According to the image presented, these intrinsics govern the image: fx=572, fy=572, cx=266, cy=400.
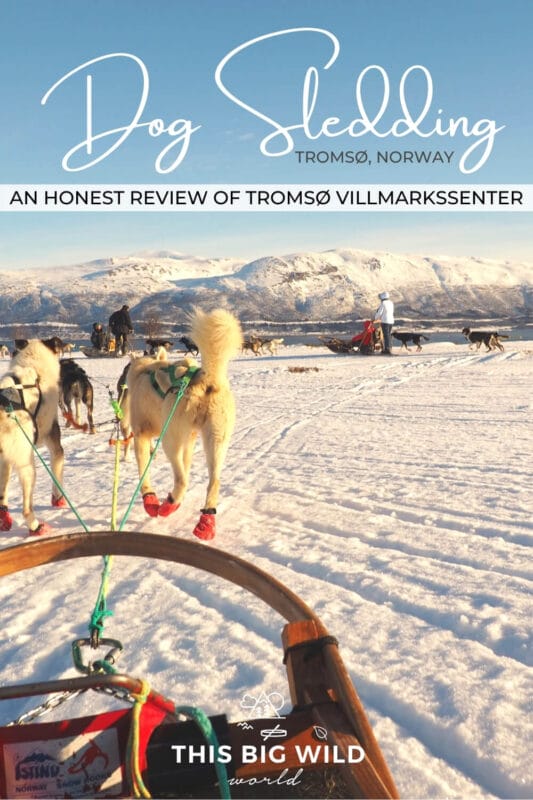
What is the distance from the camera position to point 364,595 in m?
2.80

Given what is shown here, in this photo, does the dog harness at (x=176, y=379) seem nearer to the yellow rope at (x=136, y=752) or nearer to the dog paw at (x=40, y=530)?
the dog paw at (x=40, y=530)

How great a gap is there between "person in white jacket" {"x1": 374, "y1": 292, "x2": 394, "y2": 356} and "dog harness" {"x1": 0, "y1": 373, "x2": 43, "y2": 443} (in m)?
16.8

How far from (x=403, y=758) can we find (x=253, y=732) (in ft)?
2.66

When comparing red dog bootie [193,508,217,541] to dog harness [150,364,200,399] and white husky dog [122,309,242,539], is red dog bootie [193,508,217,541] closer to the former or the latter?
white husky dog [122,309,242,539]

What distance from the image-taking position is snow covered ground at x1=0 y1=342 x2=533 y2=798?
6.13 ft

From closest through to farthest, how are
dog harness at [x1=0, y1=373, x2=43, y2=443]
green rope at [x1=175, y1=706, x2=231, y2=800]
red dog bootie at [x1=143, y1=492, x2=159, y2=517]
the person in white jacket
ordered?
green rope at [x1=175, y1=706, x2=231, y2=800], dog harness at [x1=0, y1=373, x2=43, y2=443], red dog bootie at [x1=143, y1=492, x2=159, y2=517], the person in white jacket

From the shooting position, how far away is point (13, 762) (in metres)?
1.09

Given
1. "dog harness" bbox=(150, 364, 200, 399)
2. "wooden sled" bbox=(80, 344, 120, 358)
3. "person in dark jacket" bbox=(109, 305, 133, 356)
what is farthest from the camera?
"wooden sled" bbox=(80, 344, 120, 358)

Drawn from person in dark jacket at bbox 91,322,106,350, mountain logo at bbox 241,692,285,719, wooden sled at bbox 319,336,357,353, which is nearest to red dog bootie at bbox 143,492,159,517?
mountain logo at bbox 241,692,285,719

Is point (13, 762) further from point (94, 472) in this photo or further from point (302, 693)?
point (94, 472)

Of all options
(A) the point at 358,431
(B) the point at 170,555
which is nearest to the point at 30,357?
(B) the point at 170,555

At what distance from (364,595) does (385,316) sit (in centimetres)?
1838

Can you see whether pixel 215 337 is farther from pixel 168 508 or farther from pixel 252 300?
pixel 252 300

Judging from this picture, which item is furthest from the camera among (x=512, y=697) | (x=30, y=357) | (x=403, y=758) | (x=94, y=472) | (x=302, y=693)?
(x=94, y=472)
